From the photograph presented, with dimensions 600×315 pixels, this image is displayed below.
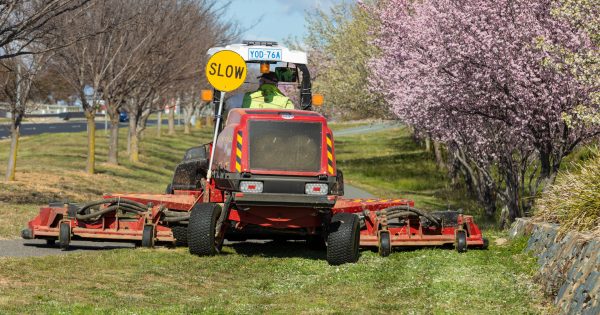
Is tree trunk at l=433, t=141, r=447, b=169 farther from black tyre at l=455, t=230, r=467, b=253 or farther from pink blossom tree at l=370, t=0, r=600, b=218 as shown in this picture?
black tyre at l=455, t=230, r=467, b=253

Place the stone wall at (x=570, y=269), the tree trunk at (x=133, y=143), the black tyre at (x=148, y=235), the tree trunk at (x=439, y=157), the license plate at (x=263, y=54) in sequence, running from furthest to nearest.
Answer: the tree trunk at (x=439, y=157)
the tree trunk at (x=133, y=143)
the license plate at (x=263, y=54)
the black tyre at (x=148, y=235)
the stone wall at (x=570, y=269)

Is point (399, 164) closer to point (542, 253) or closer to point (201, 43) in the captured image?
point (201, 43)

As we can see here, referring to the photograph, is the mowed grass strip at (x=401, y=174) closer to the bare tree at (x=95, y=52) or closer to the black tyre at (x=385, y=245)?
the bare tree at (x=95, y=52)

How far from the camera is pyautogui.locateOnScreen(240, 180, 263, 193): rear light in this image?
14.0 meters

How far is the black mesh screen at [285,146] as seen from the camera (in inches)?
557

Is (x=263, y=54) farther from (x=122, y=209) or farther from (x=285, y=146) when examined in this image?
(x=122, y=209)

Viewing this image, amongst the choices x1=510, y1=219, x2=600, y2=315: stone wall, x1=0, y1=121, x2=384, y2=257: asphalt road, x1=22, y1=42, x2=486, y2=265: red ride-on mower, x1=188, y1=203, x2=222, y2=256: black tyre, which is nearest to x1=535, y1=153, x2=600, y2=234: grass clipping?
x1=510, y1=219, x2=600, y2=315: stone wall

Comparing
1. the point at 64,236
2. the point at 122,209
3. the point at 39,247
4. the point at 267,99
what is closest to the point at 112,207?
the point at 122,209

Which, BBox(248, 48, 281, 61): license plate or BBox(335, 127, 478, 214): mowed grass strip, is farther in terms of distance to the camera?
BBox(335, 127, 478, 214): mowed grass strip

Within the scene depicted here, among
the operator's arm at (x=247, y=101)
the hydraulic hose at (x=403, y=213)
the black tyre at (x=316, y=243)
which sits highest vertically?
the operator's arm at (x=247, y=101)

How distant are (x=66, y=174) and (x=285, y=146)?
20.0 metres

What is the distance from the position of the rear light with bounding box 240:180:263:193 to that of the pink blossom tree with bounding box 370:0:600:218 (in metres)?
5.42

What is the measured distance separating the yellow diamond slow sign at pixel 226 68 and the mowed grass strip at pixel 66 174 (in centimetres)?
448

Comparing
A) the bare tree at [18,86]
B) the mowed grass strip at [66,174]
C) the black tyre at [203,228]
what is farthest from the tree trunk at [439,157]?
the black tyre at [203,228]
